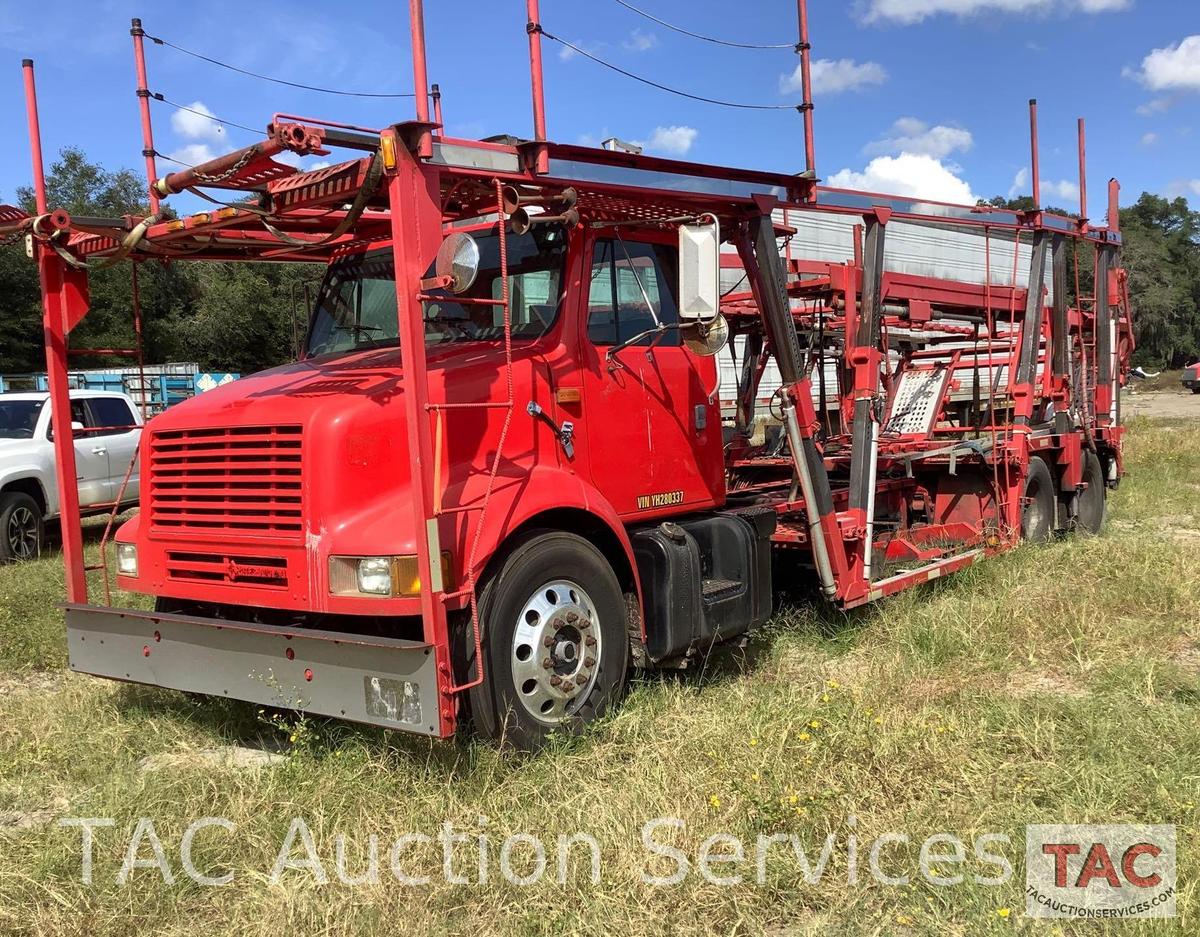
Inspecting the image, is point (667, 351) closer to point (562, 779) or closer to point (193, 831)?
point (562, 779)

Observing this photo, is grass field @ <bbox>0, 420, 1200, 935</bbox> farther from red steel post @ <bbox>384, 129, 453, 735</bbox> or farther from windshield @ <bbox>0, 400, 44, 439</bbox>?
windshield @ <bbox>0, 400, 44, 439</bbox>

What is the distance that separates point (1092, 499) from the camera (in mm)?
10391

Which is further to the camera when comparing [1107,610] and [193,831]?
[1107,610]

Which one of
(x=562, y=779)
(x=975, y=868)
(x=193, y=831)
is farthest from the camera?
(x=562, y=779)

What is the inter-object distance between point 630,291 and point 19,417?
30.1 feet

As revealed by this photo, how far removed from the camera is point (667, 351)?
557 centimetres

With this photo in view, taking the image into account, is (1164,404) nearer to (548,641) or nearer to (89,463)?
(89,463)

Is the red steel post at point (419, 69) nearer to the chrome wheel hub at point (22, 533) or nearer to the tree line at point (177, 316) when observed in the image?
the chrome wheel hub at point (22, 533)

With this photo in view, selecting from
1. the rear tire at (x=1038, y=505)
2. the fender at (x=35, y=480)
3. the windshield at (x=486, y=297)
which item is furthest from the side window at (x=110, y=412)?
the rear tire at (x=1038, y=505)

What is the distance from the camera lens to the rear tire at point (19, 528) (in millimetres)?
10500

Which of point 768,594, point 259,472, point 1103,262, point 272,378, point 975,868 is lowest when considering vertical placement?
point 975,868

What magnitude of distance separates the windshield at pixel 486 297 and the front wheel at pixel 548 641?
112 centimetres

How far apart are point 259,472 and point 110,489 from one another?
856cm

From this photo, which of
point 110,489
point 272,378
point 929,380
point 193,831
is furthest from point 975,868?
point 110,489
